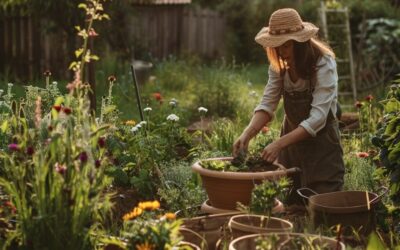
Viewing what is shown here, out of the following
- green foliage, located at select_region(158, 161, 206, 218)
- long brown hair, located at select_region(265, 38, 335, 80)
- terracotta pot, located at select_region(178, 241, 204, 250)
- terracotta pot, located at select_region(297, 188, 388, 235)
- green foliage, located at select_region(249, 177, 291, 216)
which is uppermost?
long brown hair, located at select_region(265, 38, 335, 80)

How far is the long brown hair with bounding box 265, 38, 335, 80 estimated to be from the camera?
512 cm

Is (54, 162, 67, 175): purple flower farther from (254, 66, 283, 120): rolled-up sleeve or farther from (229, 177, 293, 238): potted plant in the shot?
(254, 66, 283, 120): rolled-up sleeve

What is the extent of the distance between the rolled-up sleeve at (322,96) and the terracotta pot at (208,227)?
0.96 metres

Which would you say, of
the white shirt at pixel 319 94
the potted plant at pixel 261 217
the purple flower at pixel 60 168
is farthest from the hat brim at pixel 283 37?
the purple flower at pixel 60 168

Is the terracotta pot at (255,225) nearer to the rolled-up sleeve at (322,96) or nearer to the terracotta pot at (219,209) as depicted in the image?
the terracotta pot at (219,209)

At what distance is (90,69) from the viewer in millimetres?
8047

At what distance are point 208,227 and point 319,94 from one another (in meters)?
1.27

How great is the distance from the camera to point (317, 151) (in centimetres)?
537

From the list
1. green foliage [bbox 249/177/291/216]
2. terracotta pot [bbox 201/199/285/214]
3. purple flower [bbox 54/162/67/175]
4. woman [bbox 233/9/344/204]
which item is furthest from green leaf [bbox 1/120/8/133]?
green foliage [bbox 249/177/291/216]

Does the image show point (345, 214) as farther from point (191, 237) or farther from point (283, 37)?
point (283, 37)

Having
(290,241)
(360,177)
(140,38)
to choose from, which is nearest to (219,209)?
(290,241)

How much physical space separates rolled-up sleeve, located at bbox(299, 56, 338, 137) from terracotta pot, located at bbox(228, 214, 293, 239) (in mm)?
972

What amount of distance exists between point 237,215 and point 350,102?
8.05 metres

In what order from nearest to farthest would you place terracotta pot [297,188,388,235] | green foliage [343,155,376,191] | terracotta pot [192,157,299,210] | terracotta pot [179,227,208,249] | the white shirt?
1. terracotta pot [179,227,208,249]
2. terracotta pot [192,157,299,210]
3. terracotta pot [297,188,388,235]
4. the white shirt
5. green foliage [343,155,376,191]
